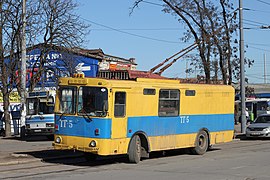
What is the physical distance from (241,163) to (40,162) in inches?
257

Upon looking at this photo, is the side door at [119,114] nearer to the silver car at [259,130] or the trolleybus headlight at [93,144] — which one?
the trolleybus headlight at [93,144]

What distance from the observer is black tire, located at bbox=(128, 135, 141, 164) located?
15672 mm

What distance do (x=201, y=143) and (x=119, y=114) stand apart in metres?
5.28

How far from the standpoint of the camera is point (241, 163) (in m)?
16.0

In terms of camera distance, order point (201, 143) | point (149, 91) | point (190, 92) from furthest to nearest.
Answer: point (201, 143) → point (190, 92) → point (149, 91)

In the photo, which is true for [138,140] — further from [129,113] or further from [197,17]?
[197,17]

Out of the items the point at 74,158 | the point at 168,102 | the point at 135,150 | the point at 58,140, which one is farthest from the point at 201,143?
the point at 58,140

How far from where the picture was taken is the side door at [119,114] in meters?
15.0

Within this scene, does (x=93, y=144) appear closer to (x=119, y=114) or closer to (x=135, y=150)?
(x=119, y=114)

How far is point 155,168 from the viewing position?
1493cm

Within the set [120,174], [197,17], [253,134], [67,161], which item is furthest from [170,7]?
[120,174]

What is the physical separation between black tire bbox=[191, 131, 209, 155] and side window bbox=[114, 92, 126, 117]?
15.2ft

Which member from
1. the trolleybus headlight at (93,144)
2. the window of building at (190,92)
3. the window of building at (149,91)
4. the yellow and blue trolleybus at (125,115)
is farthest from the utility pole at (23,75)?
the trolleybus headlight at (93,144)

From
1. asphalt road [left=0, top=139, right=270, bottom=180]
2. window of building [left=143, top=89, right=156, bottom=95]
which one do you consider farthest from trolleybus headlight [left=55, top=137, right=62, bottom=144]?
window of building [left=143, top=89, right=156, bottom=95]
